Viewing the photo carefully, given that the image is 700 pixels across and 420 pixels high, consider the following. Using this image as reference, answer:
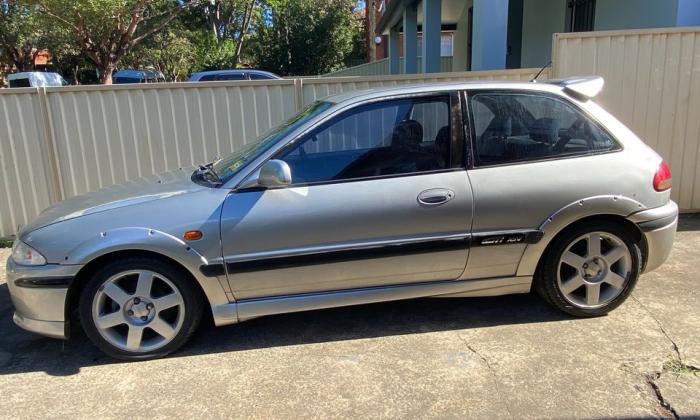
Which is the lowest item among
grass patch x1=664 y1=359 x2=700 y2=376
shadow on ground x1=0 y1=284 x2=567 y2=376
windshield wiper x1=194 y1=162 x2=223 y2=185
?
shadow on ground x1=0 y1=284 x2=567 y2=376

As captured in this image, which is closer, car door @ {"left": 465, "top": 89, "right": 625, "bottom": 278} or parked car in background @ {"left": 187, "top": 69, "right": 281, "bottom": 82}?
car door @ {"left": 465, "top": 89, "right": 625, "bottom": 278}

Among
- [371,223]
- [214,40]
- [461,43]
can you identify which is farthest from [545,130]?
[214,40]

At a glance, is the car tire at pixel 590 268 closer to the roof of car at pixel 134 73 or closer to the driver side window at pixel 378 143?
the driver side window at pixel 378 143

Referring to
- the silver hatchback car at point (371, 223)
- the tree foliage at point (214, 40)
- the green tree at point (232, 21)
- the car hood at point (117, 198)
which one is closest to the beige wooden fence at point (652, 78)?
the silver hatchback car at point (371, 223)

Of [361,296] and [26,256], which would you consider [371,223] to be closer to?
[361,296]

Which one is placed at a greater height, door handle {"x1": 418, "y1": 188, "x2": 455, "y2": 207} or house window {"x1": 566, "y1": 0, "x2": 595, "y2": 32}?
house window {"x1": 566, "y1": 0, "x2": 595, "y2": 32}

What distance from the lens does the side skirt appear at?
3.49 meters

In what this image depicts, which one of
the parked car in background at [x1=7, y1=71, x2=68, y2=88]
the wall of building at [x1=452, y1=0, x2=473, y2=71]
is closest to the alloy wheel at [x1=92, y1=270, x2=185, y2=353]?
the wall of building at [x1=452, y1=0, x2=473, y2=71]

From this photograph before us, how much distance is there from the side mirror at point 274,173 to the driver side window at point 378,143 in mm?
163

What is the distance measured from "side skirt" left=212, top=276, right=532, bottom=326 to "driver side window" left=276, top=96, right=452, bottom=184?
76cm

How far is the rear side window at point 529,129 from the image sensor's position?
3.70 metres

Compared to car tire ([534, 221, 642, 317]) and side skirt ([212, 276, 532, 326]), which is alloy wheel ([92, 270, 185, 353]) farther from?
car tire ([534, 221, 642, 317])

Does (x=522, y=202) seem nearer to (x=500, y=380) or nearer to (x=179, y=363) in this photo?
(x=500, y=380)

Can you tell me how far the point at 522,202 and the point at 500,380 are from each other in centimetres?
116
